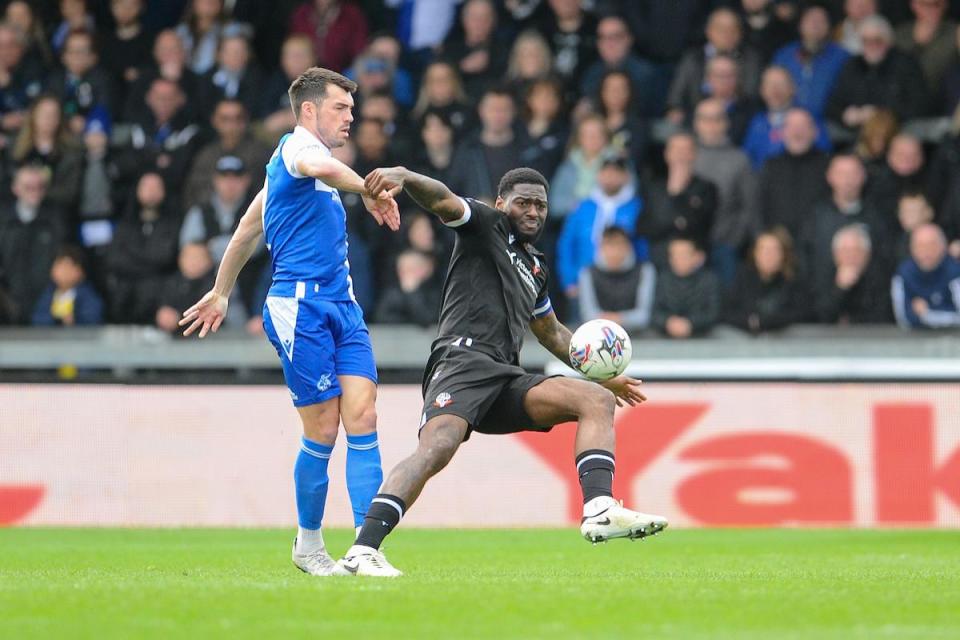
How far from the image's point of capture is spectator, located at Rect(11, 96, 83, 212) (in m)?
17.5

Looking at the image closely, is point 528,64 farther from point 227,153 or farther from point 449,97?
point 227,153

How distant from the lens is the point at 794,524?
14.6 meters

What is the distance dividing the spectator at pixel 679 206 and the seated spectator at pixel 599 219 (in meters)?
0.13

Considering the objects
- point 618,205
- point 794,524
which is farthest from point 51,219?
point 794,524

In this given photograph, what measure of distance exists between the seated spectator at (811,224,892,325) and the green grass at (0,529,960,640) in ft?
12.5

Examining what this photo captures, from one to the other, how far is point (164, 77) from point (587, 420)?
36.6ft

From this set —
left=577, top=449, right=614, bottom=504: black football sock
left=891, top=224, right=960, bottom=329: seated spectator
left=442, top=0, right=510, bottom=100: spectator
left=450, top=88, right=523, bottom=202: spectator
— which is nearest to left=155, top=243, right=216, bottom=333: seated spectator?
left=450, top=88, right=523, bottom=202: spectator

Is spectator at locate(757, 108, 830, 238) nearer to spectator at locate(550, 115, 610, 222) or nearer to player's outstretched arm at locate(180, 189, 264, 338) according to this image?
spectator at locate(550, 115, 610, 222)

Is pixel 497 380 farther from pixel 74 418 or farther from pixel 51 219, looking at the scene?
pixel 51 219

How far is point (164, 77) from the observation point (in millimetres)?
18234

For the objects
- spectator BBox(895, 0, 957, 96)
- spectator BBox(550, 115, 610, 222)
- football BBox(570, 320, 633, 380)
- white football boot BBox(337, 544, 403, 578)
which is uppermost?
spectator BBox(895, 0, 957, 96)

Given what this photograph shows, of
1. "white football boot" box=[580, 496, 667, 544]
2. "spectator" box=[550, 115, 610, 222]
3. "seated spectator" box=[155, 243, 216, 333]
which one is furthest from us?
"spectator" box=[550, 115, 610, 222]

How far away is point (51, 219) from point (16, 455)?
10.2 feet

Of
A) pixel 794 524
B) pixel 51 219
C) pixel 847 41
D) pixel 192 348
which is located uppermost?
pixel 847 41
